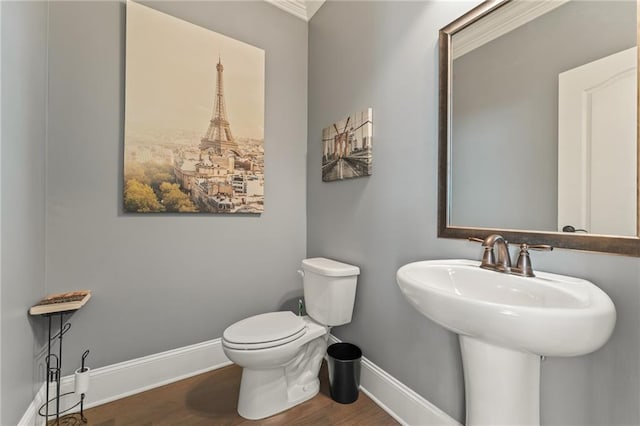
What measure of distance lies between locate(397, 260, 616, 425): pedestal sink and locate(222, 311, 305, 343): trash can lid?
0.73 metres

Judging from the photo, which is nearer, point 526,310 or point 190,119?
point 526,310

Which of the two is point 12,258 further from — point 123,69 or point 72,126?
point 123,69

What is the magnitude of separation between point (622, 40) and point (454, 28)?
1.86 feet

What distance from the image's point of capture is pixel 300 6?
209 centimetres

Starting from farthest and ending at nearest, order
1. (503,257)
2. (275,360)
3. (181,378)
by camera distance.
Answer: (181,378) → (275,360) → (503,257)

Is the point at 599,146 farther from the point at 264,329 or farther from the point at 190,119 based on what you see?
the point at 190,119

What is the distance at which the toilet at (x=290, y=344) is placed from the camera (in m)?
1.30

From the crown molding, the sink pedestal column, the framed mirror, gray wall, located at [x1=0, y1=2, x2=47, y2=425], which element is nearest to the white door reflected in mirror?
the framed mirror

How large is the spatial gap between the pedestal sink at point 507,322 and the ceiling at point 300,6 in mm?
2087

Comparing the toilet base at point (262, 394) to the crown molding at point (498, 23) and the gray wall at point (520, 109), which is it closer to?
the gray wall at point (520, 109)

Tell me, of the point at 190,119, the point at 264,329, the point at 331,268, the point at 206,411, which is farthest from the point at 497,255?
the point at 190,119

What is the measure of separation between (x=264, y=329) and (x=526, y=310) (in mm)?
1151

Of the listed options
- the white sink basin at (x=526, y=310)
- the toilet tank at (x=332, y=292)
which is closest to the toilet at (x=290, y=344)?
the toilet tank at (x=332, y=292)

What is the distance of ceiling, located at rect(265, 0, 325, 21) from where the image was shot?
2.02 meters
